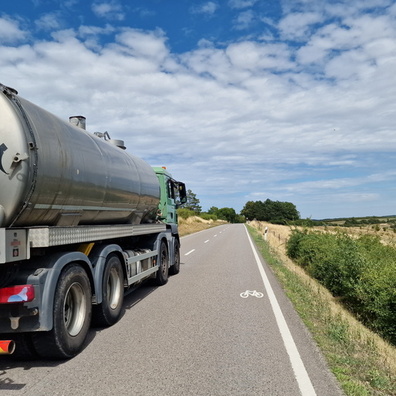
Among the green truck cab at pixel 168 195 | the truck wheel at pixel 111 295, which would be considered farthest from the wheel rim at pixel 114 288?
the green truck cab at pixel 168 195

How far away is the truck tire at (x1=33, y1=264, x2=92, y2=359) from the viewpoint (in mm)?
4266

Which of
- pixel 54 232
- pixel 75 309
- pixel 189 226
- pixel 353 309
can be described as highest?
pixel 189 226

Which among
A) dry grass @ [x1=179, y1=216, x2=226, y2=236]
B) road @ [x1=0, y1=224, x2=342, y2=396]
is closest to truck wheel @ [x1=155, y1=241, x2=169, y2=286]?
road @ [x1=0, y1=224, x2=342, y2=396]

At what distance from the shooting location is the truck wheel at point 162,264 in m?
9.48

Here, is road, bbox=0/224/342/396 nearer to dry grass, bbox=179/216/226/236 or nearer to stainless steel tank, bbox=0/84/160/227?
stainless steel tank, bbox=0/84/160/227

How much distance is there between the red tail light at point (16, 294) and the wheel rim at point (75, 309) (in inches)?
32.1

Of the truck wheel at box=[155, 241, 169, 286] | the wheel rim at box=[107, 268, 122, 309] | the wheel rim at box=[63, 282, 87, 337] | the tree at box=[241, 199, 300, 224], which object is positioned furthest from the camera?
the tree at box=[241, 199, 300, 224]

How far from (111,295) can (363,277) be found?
553cm

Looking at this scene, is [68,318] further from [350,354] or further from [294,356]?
[350,354]

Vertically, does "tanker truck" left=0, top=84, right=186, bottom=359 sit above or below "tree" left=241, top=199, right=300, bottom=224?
below

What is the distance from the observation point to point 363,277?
826cm

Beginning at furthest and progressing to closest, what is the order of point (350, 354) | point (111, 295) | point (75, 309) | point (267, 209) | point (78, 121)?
point (267, 209) → point (78, 121) → point (111, 295) → point (75, 309) → point (350, 354)

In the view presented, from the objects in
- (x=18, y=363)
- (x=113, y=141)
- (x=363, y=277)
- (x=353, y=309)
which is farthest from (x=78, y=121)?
(x=353, y=309)

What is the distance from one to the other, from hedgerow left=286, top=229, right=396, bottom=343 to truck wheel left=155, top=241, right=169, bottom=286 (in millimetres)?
4563
